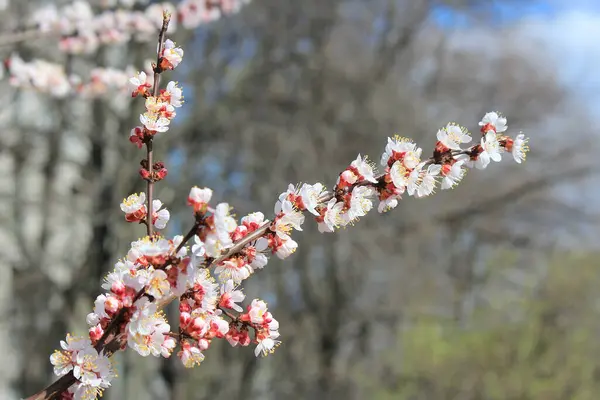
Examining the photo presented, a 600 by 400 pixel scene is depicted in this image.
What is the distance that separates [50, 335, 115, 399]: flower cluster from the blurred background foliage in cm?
624

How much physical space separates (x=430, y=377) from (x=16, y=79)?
9762 millimetres

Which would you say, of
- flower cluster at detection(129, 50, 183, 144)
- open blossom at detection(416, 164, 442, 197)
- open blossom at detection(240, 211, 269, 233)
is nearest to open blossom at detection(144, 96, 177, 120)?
flower cluster at detection(129, 50, 183, 144)

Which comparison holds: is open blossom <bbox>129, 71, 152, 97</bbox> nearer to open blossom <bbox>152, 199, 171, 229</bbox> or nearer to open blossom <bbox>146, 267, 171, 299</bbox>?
open blossom <bbox>152, 199, 171, 229</bbox>

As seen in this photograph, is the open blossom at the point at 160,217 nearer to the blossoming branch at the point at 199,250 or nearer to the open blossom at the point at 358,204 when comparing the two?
the blossoming branch at the point at 199,250

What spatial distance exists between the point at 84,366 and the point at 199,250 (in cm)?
34

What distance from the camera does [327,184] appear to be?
8.77 m

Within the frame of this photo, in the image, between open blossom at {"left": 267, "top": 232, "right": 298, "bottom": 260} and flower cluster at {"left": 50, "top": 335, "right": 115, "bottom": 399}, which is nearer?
flower cluster at {"left": 50, "top": 335, "right": 115, "bottom": 399}

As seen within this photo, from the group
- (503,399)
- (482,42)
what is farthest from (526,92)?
(503,399)

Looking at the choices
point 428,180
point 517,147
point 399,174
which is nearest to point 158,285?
point 399,174

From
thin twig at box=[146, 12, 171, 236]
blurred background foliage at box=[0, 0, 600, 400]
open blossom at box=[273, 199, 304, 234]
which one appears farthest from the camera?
blurred background foliage at box=[0, 0, 600, 400]

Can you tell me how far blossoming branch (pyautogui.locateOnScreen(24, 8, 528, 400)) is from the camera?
1.26m

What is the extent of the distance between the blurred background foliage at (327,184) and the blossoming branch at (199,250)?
5989mm

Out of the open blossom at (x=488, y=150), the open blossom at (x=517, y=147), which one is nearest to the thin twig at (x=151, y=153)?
the open blossom at (x=488, y=150)

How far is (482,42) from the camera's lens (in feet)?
30.9
